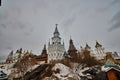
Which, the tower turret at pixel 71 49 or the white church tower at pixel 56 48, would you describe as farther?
the white church tower at pixel 56 48

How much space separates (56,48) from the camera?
90.7 m

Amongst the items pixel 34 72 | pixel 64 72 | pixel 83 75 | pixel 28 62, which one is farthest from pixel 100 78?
pixel 28 62

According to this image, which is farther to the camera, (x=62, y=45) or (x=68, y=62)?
(x=62, y=45)

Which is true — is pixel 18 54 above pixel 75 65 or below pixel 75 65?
above

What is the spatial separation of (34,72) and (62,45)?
145 feet

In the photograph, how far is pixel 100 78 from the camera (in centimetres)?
3809

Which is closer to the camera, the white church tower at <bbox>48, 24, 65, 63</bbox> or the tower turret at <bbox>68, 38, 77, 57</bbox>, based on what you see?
the tower turret at <bbox>68, 38, 77, 57</bbox>

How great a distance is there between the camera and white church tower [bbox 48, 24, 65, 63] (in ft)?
291

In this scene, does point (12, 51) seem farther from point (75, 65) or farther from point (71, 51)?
point (75, 65)

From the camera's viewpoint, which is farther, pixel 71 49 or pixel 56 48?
pixel 56 48

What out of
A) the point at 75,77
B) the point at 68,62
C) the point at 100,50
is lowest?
the point at 75,77

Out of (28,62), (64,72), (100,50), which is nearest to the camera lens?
(64,72)

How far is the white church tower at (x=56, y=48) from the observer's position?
8875cm

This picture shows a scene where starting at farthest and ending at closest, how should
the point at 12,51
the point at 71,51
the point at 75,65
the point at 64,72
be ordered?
the point at 12,51 < the point at 71,51 < the point at 75,65 < the point at 64,72
